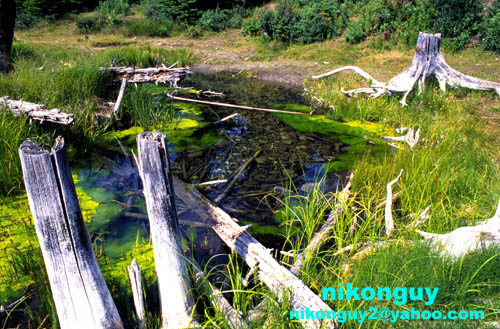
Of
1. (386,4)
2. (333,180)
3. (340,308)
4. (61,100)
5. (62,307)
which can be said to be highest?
(386,4)

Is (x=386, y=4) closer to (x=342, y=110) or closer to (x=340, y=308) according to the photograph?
(x=342, y=110)

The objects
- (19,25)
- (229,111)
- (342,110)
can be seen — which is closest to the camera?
(342,110)

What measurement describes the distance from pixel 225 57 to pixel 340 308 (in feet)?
43.7

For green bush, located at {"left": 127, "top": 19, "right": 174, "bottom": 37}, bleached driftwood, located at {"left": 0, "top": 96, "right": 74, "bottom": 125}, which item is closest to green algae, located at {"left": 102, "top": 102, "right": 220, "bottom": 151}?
bleached driftwood, located at {"left": 0, "top": 96, "right": 74, "bottom": 125}

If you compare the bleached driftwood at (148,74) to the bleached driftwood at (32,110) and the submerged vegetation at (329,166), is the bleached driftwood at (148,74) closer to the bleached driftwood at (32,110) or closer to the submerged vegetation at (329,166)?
the submerged vegetation at (329,166)

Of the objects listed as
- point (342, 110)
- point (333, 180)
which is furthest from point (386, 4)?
point (333, 180)

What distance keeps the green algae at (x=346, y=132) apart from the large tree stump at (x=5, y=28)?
590 centimetres

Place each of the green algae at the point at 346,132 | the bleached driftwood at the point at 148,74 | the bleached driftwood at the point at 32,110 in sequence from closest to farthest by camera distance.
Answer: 1. the bleached driftwood at the point at 32,110
2. the green algae at the point at 346,132
3. the bleached driftwood at the point at 148,74

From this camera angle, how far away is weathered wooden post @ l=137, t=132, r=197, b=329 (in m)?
2.11

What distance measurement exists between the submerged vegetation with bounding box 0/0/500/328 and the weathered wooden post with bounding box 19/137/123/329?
41 centimetres

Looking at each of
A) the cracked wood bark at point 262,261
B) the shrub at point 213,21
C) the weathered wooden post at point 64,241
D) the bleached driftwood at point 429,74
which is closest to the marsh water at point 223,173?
the cracked wood bark at point 262,261

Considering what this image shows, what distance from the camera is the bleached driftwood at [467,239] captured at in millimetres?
2482

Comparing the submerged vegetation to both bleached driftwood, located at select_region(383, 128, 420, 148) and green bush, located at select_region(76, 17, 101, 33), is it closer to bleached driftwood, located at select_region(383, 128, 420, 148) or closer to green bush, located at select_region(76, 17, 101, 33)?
bleached driftwood, located at select_region(383, 128, 420, 148)

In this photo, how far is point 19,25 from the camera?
60.0 feet
